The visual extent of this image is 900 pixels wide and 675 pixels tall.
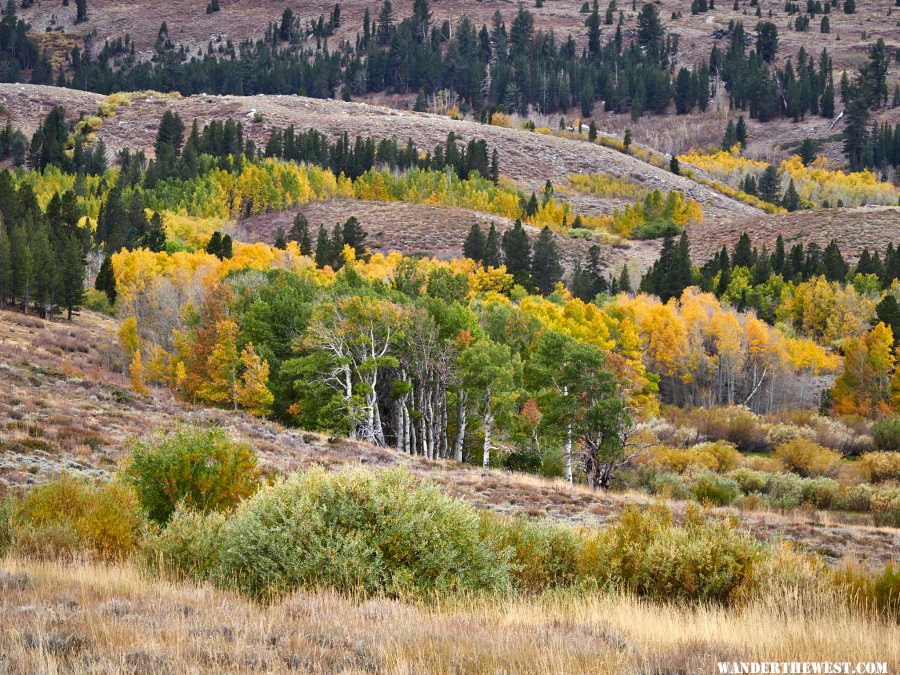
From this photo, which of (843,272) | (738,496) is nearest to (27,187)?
(738,496)

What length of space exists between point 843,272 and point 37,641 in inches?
4191

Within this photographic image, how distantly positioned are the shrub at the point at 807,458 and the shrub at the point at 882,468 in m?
2.08

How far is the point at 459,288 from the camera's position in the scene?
6900cm

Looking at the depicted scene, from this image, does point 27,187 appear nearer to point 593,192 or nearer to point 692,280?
point 692,280

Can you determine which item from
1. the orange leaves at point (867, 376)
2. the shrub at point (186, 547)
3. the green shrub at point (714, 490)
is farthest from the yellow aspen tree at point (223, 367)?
the orange leaves at point (867, 376)

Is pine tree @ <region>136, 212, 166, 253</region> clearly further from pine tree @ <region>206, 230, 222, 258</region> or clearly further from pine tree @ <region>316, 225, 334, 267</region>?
pine tree @ <region>316, 225, 334, 267</region>

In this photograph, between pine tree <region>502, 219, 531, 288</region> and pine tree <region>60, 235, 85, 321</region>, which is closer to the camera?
pine tree <region>60, 235, 85, 321</region>

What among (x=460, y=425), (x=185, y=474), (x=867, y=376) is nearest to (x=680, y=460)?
(x=460, y=425)

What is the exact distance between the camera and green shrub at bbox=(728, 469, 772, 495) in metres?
42.3

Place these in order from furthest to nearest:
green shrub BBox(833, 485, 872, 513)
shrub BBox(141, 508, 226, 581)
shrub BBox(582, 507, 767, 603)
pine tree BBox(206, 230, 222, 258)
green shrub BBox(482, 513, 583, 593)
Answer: pine tree BBox(206, 230, 222, 258), green shrub BBox(833, 485, 872, 513), green shrub BBox(482, 513, 583, 593), shrub BBox(141, 508, 226, 581), shrub BBox(582, 507, 767, 603)

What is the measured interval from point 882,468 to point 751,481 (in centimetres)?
963

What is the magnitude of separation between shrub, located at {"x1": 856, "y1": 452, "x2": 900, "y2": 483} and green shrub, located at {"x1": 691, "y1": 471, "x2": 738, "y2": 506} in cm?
1128

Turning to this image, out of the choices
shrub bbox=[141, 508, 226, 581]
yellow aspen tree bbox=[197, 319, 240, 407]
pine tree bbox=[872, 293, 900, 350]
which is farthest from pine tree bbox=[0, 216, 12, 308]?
pine tree bbox=[872, 293, 900, 350]

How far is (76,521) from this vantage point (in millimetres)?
12828
